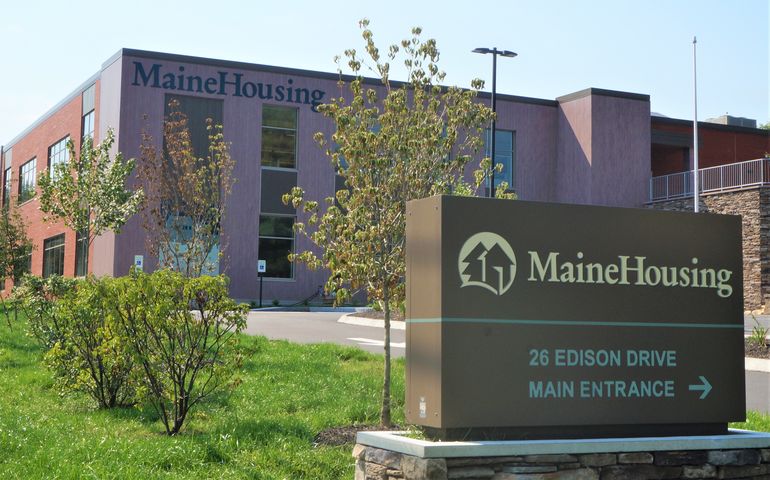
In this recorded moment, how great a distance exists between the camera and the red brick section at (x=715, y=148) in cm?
4900

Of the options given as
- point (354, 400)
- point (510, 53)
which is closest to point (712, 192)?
point (510, 53)

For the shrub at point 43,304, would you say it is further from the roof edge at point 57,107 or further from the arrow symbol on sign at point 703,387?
the roof edge at point 57,107

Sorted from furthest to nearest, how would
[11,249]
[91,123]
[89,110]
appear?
[89,110] < [91,123] < [11,249]

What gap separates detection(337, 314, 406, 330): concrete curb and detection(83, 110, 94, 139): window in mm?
18466

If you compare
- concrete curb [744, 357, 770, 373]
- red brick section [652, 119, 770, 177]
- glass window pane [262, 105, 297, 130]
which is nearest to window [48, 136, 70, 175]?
glass window pane [262, 105, 297, 130]

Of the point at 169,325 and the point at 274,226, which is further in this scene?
the point at 274,226

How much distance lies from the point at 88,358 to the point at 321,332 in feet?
40.2

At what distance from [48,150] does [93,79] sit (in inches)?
361

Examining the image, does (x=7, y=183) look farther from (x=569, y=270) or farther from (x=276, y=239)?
(x=569, y=270)

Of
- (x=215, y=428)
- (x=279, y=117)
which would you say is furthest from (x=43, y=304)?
(x=279, y=117)

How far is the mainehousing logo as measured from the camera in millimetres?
6957

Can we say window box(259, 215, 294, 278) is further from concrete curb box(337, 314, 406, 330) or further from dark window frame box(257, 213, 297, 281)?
concrete curb box(337, 314, 406, 330)

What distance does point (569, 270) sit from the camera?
23.9ft

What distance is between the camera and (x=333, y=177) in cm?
4153
